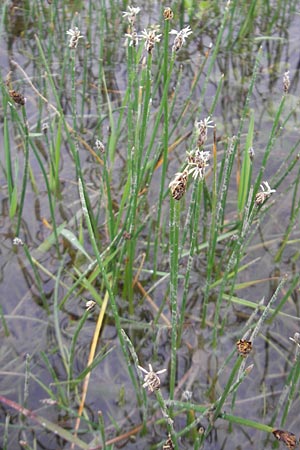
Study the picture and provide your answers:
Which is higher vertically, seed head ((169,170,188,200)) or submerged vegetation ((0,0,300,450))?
seed head ((169,170,188,200))

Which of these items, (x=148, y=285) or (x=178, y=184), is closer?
(x=178, y=184)

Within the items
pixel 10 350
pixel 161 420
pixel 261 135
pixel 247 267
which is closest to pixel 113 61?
pixel 261 135

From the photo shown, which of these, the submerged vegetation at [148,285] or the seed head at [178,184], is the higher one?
the seed head at [178,184]

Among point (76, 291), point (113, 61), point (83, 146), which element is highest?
point (113, 61)

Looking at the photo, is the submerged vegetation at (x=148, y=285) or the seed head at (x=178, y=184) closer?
the seed head at (x=178, y=184)

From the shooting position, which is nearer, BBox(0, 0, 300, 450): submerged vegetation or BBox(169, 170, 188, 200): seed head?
BBox(169, 170, 188, 200): seed head

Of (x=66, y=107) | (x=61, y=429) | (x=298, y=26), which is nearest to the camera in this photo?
(x=61, y=429)

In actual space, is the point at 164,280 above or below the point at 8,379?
above

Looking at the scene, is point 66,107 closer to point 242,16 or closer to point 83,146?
point 83,146
